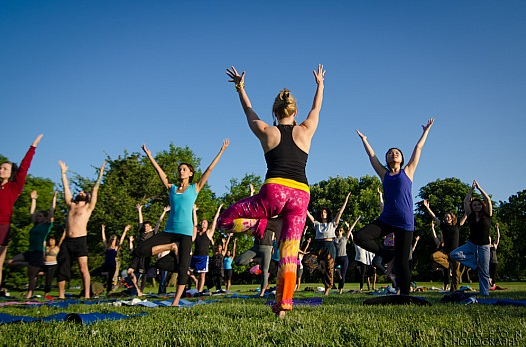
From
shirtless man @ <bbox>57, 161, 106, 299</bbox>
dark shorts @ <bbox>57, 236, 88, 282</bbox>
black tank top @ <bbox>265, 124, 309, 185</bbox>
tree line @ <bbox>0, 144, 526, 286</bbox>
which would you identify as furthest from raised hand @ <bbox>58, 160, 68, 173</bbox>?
tree line @ <bbox>0, 144, 526, 286</bbox>

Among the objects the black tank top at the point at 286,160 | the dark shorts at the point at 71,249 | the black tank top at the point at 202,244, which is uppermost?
the black tank top at the point at 286,160

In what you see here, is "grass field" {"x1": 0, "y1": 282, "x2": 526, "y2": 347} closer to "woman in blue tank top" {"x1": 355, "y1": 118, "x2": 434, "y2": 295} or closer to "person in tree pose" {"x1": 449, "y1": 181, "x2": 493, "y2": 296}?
"woman in blue tank top" {"x1": 355, "y1": 118, "x2": 434, "y2": 295}

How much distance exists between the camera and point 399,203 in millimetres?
6684

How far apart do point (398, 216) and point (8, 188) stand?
21.3 ft

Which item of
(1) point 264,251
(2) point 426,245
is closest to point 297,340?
(1) point 264,251

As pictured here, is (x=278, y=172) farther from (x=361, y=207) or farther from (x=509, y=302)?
(x=361, y=207)

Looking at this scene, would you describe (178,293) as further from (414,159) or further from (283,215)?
(414,159)

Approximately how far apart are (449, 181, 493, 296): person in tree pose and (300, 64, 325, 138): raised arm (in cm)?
635

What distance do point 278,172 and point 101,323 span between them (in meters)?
2.37

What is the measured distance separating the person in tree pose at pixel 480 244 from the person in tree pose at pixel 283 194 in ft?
22.0

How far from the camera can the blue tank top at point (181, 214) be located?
7387 mm

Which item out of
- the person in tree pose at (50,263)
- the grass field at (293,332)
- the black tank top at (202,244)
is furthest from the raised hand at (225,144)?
the person in tree pose at (50,263)

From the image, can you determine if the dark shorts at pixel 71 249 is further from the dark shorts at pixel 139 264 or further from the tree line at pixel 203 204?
the tree line at pixel 203 204

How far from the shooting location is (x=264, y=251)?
35.1 ft
